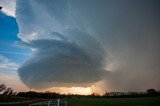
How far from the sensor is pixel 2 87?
194 metres

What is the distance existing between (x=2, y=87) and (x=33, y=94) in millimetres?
31739

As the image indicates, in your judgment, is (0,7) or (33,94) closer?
(0,7)

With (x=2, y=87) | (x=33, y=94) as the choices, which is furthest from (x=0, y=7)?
(x=2, y=87)

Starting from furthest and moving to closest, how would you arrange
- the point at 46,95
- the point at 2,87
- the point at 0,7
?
the point at 2,87 < the point at 46,95 < the point at 0,7

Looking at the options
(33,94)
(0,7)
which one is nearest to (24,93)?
(33,94)

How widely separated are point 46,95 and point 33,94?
670 inches

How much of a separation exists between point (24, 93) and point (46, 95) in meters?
28.5

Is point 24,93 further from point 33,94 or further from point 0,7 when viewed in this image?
point 0,7

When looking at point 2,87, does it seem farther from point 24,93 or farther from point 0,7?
point 0,7

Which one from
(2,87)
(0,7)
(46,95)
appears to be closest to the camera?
(0,7)

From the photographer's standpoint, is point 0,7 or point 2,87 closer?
point 0,7

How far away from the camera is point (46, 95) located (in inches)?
7057

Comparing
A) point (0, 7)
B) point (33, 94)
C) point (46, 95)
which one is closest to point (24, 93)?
point (33, 94)

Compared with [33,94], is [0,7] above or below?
below
